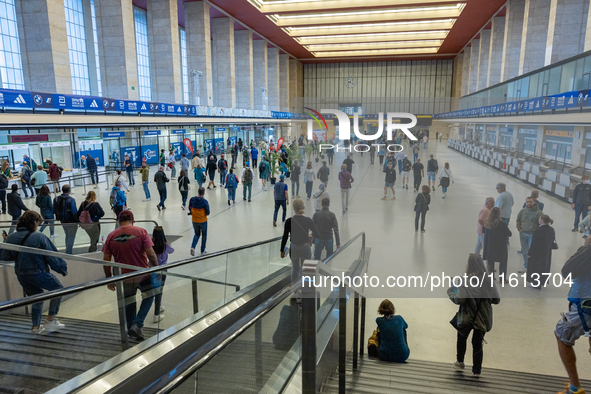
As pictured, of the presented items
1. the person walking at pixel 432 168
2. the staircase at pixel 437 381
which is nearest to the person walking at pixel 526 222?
the person walking at pixel 432 168

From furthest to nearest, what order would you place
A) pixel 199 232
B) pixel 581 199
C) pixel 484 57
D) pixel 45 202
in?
pixel 484 57, pixel 45 202, pixel 199 232, pixel 581 199

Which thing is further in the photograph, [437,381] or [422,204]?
[437,381]

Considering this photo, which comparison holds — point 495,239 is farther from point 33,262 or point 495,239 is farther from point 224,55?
point 224,55

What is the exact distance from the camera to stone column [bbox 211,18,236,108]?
37219mm

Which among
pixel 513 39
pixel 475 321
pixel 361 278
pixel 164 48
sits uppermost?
pixel 513 39

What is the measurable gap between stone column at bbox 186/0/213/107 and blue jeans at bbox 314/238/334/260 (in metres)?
30.9

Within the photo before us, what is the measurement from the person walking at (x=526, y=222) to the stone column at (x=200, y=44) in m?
31.7

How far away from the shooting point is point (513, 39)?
94.8 feet

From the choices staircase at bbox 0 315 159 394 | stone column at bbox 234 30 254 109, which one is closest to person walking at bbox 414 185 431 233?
staircase at bbox 0 315 159 394

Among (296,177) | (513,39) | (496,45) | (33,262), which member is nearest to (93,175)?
(33,262)

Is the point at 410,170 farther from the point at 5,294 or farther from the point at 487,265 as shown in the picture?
the point at 5,294

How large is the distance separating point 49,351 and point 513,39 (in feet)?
111

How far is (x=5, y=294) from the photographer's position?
17.9 feet

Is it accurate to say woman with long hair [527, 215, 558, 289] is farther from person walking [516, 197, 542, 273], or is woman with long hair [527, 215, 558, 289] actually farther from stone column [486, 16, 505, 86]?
stone column [486, 16, 505, 86]
